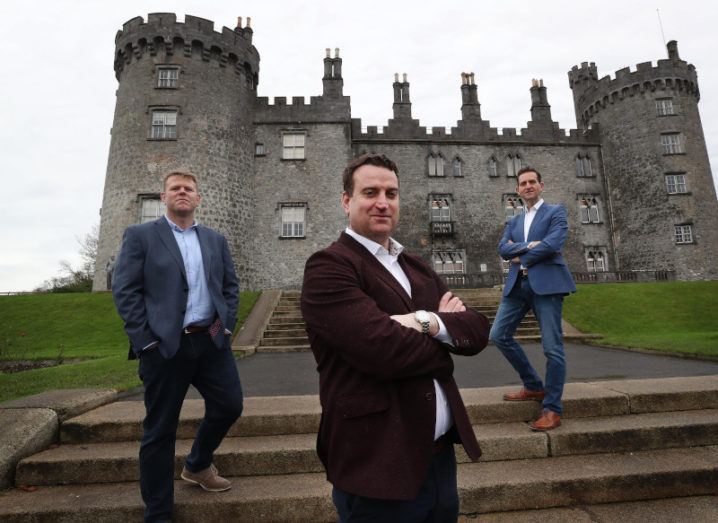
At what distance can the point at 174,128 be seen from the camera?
70.0ft

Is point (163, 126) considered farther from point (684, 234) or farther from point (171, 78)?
point (684, 234)

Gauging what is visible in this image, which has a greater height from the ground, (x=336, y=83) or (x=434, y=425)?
(x=336, y=83)

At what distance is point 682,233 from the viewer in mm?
24203

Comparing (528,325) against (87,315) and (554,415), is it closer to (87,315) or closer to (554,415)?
(554,415)

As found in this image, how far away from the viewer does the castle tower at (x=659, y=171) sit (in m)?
24.1

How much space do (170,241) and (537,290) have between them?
Result: 341 centimetres

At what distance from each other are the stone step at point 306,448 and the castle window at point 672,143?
27.4 m

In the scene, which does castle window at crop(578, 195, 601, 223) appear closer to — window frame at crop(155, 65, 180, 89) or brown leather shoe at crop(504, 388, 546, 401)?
window frame at crop(155, 65, 180, 89)

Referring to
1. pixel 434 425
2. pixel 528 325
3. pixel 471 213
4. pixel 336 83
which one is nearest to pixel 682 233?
pixel 471 213

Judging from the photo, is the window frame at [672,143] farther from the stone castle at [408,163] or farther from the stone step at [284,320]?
the stone step at [284,320]

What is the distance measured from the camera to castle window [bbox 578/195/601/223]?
26.1 m

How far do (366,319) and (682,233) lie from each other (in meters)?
29.4

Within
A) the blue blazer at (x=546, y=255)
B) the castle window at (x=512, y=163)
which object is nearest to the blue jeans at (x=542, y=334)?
the blue blazer at (x=546, y=255)

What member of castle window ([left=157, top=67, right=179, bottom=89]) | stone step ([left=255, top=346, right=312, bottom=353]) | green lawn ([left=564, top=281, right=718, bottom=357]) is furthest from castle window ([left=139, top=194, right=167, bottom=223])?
green lawn ([left=564, top=281, right=718, bottom=357])
